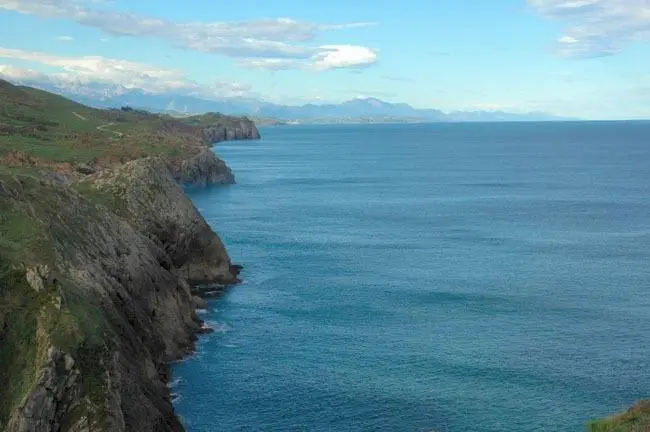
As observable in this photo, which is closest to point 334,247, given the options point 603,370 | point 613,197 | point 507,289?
point 507,289

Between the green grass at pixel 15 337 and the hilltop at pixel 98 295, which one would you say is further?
the hilltop at pixel 98 295

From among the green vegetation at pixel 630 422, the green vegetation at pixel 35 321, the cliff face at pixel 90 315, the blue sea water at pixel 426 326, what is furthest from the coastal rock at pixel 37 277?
the green vegetation at pixel 630 422

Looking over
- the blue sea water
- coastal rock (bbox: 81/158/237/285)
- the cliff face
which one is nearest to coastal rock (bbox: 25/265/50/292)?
the cliff face

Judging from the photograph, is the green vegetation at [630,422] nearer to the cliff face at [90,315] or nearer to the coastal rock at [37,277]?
the cliff face at [90,315]

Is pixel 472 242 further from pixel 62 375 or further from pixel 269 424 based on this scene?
pixel 62 375

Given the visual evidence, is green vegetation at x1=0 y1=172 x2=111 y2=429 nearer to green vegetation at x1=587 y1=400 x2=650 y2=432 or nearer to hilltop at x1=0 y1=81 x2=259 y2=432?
hilltop at x1=0 y1=81 x2=259 y2=432

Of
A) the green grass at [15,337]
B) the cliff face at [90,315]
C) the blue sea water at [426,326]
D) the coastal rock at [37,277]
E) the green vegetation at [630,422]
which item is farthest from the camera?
the blue sea water at [426,326]
